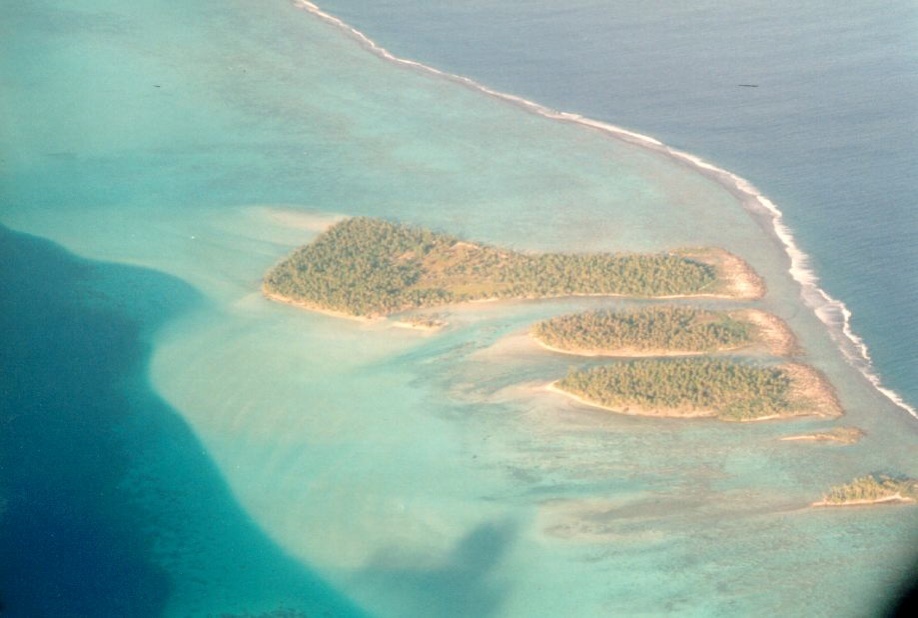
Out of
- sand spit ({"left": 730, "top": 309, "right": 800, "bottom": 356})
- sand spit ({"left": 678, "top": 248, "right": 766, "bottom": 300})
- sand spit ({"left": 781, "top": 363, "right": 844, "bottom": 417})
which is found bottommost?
sand spit ({"left": 781, "top": 363, "right": 844, "bottom": 417})

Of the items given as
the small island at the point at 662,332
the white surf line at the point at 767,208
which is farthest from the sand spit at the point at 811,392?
the white surf line at the point at 767,208

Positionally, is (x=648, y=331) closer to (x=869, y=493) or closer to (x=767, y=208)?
(x=869, y=493)

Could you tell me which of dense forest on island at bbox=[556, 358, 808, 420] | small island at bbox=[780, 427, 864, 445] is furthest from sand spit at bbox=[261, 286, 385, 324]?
small island at bbox=[780, 427, 864, 445]

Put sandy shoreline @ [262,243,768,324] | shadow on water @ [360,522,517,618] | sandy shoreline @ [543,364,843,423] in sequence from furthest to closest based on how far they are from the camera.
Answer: sandy shoreline @ [262,243,768,324], sandy shoreline @ [543,364,843,423], shadow on water @ [360,522,517,618]

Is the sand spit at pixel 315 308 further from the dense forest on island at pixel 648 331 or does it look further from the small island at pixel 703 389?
the small island at pixel 703 389

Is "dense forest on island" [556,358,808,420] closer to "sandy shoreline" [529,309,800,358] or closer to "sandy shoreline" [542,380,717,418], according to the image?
"sandy shoreline" [542,380,717,418]

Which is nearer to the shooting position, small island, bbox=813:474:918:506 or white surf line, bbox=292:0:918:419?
small island, bbox=813:474:918:506

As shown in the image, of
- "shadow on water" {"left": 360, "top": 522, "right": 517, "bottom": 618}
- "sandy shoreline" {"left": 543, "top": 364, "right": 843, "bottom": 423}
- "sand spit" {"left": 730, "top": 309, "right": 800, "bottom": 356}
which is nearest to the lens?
"shadow on water" {"left": 360, "top": 522, "right": 517, "bottom": 618}

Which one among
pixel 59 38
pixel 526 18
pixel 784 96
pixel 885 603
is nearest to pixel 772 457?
pixel 885 603
